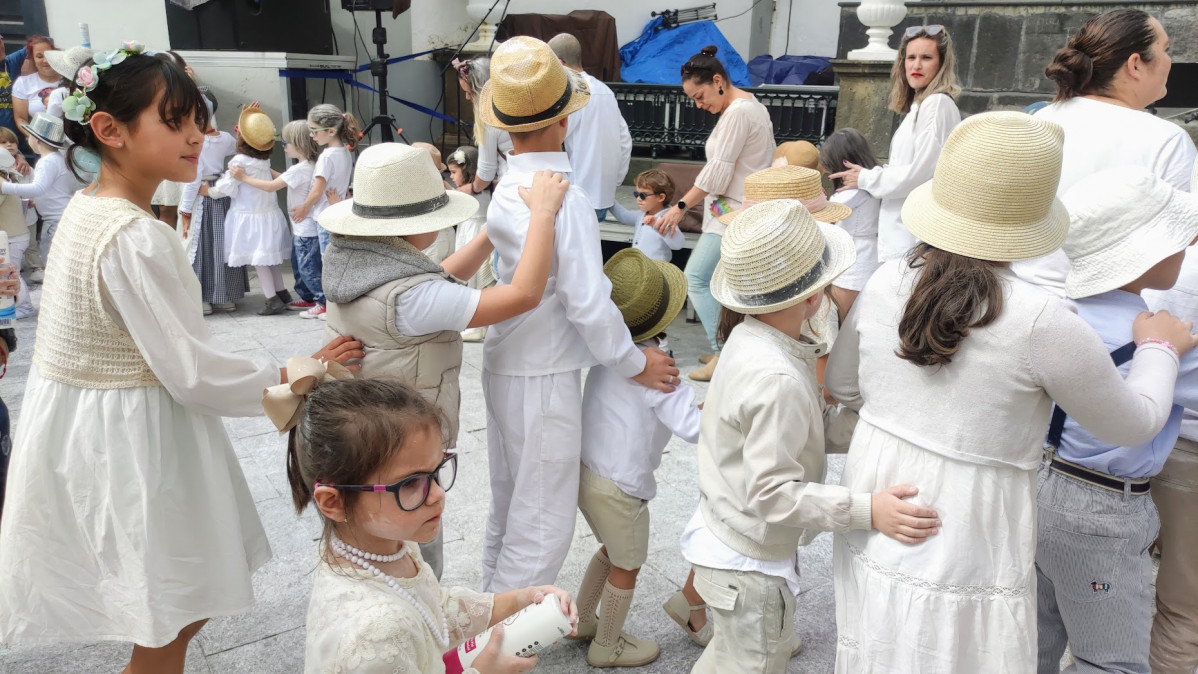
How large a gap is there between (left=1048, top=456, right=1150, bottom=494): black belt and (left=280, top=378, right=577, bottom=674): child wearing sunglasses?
118 centimetres

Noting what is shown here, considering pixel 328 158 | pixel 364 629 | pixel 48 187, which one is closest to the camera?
pixel 364 629

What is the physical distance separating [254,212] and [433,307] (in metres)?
4.88

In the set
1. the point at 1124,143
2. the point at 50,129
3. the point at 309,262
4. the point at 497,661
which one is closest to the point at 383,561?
the point at 497,661

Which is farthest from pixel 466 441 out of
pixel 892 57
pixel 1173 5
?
pixel 1173 5

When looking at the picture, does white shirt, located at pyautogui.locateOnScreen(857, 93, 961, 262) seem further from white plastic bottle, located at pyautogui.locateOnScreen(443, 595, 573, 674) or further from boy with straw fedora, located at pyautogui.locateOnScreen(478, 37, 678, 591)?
white plastic bottle, located at pyautogui.locateOnScreen(443, 595, 573, 674)

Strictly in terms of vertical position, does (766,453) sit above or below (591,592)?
above

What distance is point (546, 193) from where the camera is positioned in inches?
88.8

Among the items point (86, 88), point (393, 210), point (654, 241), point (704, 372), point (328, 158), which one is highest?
point (86, 88)

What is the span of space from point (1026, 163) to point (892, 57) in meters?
4.92

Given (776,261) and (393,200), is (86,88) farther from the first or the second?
(776,261)

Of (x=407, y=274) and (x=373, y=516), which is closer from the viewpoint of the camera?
(x=373, y=516)

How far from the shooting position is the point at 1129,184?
5.83 ft

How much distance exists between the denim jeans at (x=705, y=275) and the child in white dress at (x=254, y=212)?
3.23 meters

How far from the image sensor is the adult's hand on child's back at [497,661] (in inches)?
58.4
